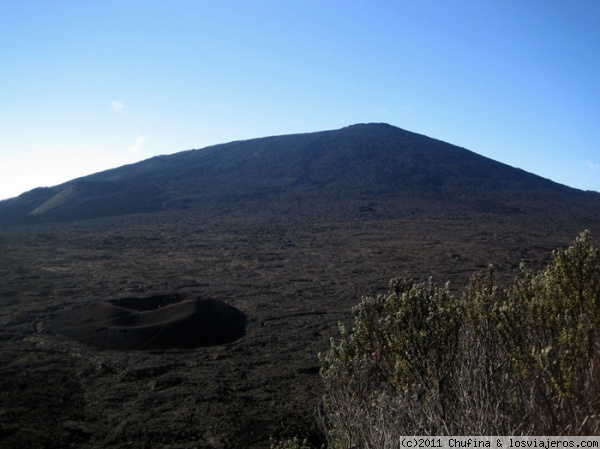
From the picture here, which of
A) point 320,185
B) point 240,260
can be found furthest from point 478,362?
point 320,185

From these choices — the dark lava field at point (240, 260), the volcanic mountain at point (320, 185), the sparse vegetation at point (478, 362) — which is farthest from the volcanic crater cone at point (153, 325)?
the volcanic mountain at point (320, 185)

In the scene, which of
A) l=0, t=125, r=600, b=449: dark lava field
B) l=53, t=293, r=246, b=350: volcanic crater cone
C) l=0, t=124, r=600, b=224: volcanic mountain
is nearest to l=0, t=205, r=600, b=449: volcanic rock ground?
l=0, t=125, r=600, b=449: dark lava field

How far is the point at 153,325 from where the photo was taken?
11148 mm

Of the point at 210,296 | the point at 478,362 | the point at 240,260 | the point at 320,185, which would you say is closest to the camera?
the point at 478,362

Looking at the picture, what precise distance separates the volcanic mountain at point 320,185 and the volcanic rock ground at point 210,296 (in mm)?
5431

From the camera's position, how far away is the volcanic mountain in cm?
4203

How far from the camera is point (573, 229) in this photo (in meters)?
33.7

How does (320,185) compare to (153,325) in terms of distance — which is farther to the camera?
(320,185)

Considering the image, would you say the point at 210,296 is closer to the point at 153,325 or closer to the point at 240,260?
the point at 153,325

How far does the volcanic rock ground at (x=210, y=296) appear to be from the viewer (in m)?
6.84

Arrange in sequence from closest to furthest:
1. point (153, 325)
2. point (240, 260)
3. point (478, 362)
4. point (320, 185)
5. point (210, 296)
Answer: point (478, 362)
point (153, 325)
point (210, 296)
point (240, 260)
point (320, 185)

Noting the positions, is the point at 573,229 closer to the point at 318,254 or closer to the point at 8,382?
the point at 318,254

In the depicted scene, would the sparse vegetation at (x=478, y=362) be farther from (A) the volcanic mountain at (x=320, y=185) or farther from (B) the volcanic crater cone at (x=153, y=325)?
(A) the volcanic mountain at (x=320, y=185)

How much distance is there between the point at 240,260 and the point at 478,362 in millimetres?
19068
